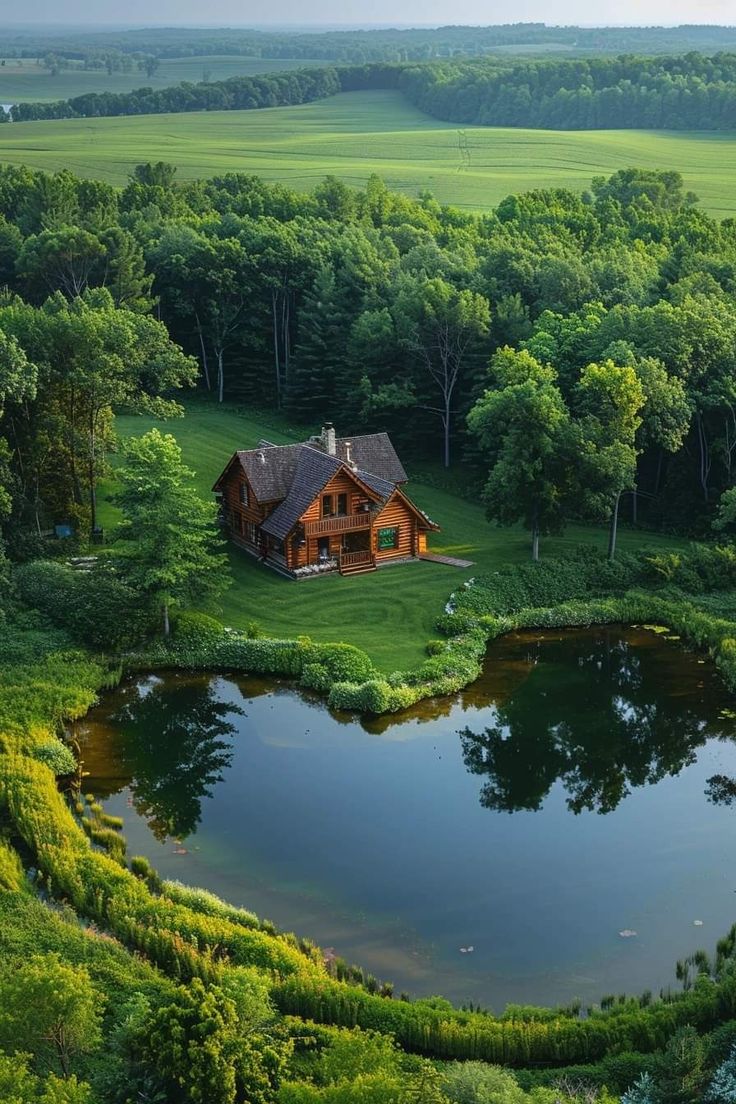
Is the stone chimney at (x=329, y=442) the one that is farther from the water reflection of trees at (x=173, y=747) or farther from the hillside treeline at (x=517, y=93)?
the hillside treeline at (x=517, y=93)

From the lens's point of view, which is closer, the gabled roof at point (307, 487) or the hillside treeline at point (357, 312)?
the gabled roof at point (307, 487)

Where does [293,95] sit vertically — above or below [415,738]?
above

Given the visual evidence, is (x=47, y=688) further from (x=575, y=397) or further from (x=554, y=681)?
(x=575, y=397)

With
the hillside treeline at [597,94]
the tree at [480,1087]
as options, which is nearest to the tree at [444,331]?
the tree at [480,1087]

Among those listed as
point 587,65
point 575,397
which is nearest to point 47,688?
point 575,397

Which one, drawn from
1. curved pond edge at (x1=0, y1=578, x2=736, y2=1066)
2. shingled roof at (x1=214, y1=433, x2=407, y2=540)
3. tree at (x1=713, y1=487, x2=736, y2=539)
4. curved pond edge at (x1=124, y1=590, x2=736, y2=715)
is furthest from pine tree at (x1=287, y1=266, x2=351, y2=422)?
curved pond edge at (x1=0, y1=578, x2=736, y2=1066)

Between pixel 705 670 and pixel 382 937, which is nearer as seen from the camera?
pixel 382 937
